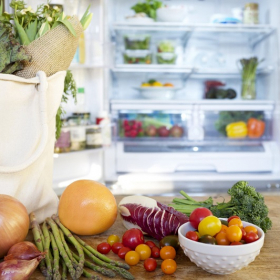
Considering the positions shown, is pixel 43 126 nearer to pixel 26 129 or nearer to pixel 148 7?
pixel 26 129

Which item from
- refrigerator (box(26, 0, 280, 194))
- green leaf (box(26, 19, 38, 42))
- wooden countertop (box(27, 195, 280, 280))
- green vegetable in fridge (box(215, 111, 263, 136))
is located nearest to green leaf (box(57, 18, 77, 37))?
green leaf (box(26, 19, 38, 42))

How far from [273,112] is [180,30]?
0.99 meters

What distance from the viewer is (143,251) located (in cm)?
65

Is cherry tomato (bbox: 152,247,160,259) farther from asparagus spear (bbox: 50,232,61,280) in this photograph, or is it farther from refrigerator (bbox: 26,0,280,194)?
refrigerator (bbox: 26,0,280,194)

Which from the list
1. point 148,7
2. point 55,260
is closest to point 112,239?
point 55,260

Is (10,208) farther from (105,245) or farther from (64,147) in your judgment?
(64,147)

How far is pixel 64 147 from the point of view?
7.93ft

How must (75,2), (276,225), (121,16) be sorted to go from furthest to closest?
(121,16), (75,2), (276,225)

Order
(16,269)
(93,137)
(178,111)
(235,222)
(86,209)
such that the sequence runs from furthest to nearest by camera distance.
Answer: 1. (178,111)
2. (93,137)
3. (86,209)
4. (235,222)
5. (16,269)

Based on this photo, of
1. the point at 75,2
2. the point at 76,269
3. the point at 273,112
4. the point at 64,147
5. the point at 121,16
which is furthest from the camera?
the point at 121,16

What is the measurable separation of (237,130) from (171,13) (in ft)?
3.48

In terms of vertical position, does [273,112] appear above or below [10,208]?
above

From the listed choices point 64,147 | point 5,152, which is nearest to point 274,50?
point 64,147

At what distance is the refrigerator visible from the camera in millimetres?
2986
